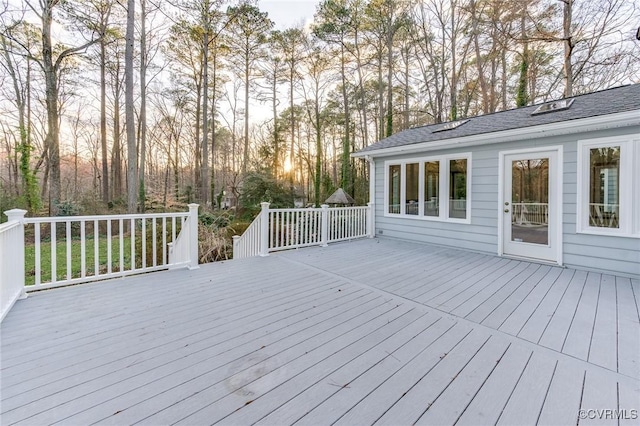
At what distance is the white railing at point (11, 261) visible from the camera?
2.33 meters

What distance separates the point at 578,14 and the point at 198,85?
609 inches

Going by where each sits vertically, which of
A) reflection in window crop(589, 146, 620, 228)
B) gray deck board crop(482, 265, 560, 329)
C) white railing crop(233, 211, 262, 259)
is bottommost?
gray deck board crop(482, 265, 560, 329)

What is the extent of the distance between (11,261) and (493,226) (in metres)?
6.56

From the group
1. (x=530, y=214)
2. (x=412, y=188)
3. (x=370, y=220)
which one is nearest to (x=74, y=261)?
(x=370, y=220)

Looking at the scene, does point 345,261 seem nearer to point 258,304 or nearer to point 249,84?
point 258,304

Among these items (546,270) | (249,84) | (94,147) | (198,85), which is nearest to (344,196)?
(546,270)

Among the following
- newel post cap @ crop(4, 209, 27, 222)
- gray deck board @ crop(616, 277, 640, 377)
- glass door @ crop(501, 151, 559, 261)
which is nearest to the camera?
gray deck board @ crop(616, 277, 640, 377)

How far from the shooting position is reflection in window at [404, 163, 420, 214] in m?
6.07

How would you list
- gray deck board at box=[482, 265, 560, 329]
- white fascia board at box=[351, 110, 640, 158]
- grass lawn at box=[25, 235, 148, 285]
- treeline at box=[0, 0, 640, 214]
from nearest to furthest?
gray deck board at box=[482, 265, 560, 329]
white fascia board at box=[351, 110, 640, 158]
grass lawn at box=[25, 235, 148, 285]
treeline at box=[0, 0, 640, 214]

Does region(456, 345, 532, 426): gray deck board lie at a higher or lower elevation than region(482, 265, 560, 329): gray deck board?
lower

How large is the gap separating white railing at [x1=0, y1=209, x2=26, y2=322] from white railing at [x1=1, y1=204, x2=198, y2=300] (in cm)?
3

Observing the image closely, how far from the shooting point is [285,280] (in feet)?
11.6

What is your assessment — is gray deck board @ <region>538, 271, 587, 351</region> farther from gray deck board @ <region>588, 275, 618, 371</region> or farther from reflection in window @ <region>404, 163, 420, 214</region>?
reflection in window @ <region>404, 163, 420, 214</region>

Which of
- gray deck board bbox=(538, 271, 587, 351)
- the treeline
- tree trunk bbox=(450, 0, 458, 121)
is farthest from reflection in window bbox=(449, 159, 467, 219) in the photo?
tree trunk bbox=(450, 0, 458, 121)
